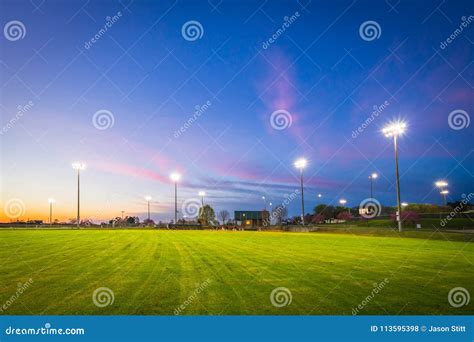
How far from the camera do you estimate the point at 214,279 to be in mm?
11453

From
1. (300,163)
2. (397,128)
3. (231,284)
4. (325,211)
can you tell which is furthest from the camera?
(325,211)

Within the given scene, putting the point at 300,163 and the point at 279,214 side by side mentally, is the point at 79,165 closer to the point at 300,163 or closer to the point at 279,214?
the point at 300,163

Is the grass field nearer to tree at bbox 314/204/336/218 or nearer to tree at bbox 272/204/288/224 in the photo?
tree at bbox 272/204/288/224

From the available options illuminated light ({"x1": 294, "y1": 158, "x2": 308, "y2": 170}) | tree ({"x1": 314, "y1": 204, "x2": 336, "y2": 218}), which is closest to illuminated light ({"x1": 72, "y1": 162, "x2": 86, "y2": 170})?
illuminated light ({"x1": 294, "y1": 158, "x2": 308, "y2": 170})

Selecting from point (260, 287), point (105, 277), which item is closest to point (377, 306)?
point (260, 287)

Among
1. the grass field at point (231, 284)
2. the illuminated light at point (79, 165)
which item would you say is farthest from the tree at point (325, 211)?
the grass field at point (231, 284)

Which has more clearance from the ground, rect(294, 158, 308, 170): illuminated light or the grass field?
rect(294, 158, 308, 170): illuminated light

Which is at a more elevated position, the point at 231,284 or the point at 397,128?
the point at 397,128

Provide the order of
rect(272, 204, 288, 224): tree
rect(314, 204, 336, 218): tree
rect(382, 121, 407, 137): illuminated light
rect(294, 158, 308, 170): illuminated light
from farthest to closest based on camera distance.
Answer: rect(314, 204, 336, 218): tree → rect(272, 204, 288, 224): tree → rect(294, 158, 308, 170): illuminated light → rect(382, 121, 407, 137): illuminated light

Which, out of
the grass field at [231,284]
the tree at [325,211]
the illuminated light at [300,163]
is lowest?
the grass field at [231,284]

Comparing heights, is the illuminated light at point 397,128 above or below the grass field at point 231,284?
above

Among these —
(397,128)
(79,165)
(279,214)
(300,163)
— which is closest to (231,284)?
(397,128)

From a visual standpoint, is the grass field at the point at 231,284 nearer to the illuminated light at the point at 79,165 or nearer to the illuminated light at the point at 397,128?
the illuminated light at the point at 397,128

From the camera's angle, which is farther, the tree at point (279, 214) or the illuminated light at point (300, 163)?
the tree at point (279, 214)
